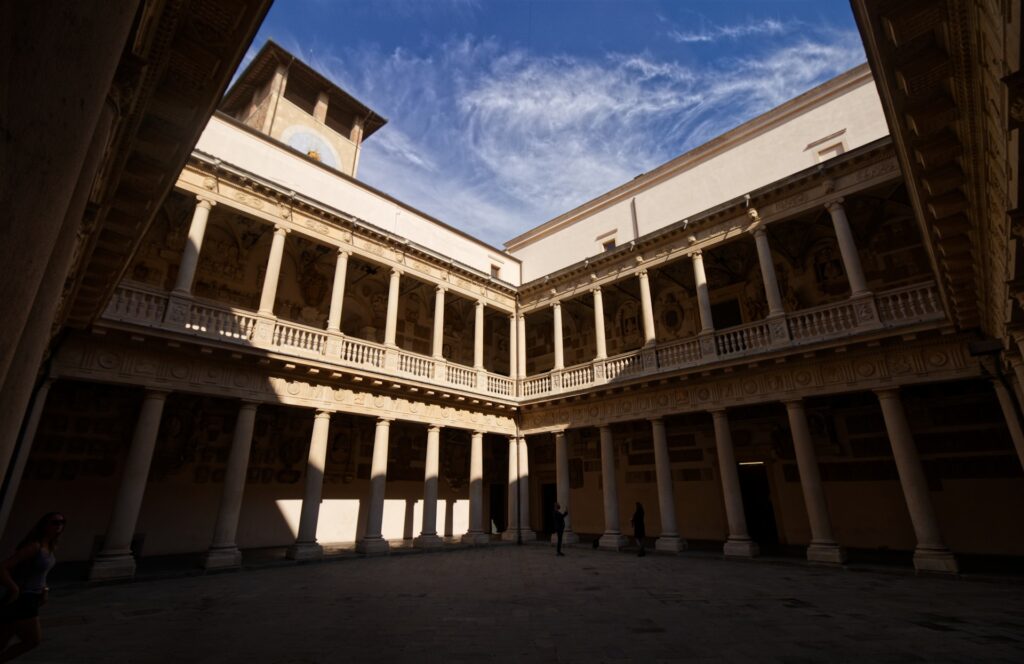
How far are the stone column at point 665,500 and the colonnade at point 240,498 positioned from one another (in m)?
5.07

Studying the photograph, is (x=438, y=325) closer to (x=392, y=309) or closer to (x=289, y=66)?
(x=392, y=309)

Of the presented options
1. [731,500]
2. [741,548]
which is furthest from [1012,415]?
[741,548]

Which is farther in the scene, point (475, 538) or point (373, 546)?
point (475, 538)

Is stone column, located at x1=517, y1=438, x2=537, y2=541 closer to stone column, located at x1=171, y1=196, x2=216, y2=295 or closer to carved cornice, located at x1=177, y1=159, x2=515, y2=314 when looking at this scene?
carved cornice, located at x1=177, y1=159, x2=515, y2=314

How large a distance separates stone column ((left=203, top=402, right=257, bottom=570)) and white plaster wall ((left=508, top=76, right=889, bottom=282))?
42.1 ft

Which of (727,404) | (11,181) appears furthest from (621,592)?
(11,181)

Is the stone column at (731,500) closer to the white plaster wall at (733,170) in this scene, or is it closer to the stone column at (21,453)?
the white plaster wall at (733,170)

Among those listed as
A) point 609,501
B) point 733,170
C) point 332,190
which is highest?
point 733,170

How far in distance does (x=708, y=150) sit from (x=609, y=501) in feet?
40.0

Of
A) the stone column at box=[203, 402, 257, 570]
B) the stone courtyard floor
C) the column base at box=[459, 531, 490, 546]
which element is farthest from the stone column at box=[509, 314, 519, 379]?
the stone column at box=[203, 402, 257, 570]

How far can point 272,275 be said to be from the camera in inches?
505

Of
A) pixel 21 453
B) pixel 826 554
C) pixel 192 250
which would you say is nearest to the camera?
pixel 21 453

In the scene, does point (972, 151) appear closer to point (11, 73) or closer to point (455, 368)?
point (11, 73)

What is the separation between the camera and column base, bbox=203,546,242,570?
1037cm
